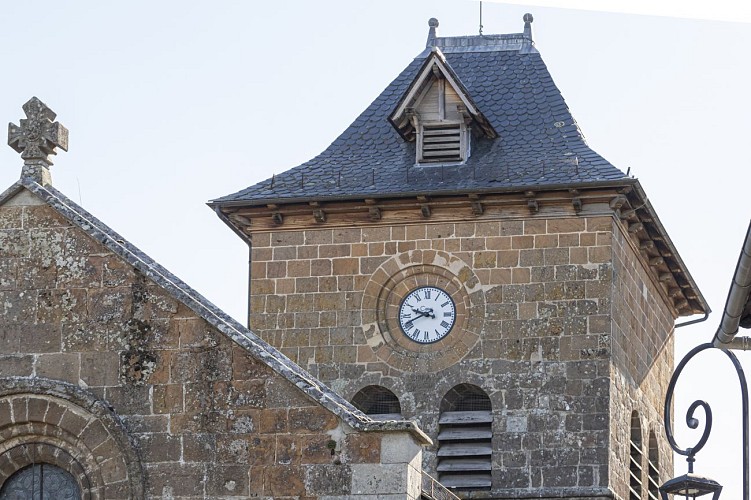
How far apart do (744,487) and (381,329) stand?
1279 centimetres

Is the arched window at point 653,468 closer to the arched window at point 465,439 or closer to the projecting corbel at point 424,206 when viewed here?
the arched window at point 465,439

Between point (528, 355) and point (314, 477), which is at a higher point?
point (528, 355)

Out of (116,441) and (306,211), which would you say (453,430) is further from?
(116,441)

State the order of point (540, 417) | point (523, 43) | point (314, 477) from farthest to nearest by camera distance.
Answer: point (523, 43) < point (540, 417) < point (314, 477)

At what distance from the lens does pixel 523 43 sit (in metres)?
32.9

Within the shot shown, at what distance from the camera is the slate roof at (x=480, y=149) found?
30094 millimetres

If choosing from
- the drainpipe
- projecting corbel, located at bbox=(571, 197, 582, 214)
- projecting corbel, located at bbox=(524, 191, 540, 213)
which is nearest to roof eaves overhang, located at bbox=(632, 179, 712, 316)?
projecting corbel, located at bbox=(571, 197, 582, 214)

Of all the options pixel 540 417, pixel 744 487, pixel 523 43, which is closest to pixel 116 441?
pixel 744 487

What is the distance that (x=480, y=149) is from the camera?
31.0 m

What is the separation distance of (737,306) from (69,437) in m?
6.54

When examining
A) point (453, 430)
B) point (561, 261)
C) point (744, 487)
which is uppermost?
point (561, 261)

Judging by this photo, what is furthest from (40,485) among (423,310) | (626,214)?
(626,214)

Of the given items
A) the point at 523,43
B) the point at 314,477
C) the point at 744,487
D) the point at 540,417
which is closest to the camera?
the point at 744,487

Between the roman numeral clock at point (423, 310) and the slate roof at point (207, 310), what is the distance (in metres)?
9.44
